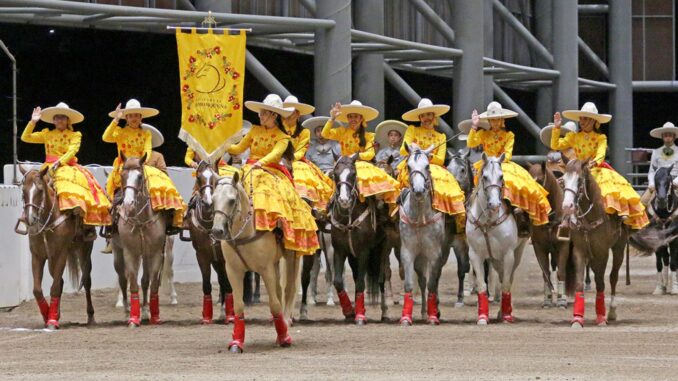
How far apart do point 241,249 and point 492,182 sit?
178 inches

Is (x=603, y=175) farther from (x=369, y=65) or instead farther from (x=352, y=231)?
(x=369, y=65)

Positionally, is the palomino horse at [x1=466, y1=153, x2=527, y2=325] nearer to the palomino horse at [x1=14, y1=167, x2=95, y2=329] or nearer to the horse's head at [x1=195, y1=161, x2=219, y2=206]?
the horse's head at [x1=195, y1=161, x2=219, y2=206]

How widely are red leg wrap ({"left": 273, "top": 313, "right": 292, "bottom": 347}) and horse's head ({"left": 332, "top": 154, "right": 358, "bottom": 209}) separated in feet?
10.9

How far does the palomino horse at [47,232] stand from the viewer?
18.8 meters

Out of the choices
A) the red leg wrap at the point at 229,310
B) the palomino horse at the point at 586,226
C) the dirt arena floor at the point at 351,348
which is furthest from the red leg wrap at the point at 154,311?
the palomino horse at the point at 586,226

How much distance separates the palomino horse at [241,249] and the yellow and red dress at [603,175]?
5.19 metres

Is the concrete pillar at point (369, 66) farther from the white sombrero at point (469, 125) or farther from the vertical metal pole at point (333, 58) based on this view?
the white sombrero at point (469, 125)

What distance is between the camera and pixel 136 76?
3697 cm

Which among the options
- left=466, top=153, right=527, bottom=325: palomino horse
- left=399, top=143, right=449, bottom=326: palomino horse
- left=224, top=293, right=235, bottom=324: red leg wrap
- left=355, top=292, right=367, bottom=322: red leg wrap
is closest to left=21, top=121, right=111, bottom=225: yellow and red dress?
left=224, top=293, right=235, bottom=324: red leg wrap

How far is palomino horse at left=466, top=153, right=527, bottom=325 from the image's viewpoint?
61.3 ft

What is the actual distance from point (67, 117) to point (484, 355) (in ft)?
25.2

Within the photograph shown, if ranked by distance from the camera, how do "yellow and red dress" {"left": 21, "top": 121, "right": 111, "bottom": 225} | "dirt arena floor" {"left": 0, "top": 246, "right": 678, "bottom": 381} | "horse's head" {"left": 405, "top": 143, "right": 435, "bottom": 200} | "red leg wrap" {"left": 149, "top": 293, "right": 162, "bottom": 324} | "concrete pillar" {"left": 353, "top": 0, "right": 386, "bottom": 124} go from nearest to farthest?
"dirt arena floor" {"left": 0, "top": 246, "right": 678, "bottom": 381} < "horse's head" {"left": 405, "top": 143, "right": 435, "bottom": 200} < "yellow and red dress" {"left": 21, "top": 121, "right": 111, "bottom": 225} < "red leg wrap" {"left": 149, "top": 293, "right": 162, "bottom": 324} < "concrete pillar" {"left": 353, "top": 0, "right": 386, "bottom": 124}


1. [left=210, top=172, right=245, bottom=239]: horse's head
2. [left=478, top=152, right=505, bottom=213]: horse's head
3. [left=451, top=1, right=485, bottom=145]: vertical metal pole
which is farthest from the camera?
[left=451, top=1, right=485, bottom=145]: vertical metal pole

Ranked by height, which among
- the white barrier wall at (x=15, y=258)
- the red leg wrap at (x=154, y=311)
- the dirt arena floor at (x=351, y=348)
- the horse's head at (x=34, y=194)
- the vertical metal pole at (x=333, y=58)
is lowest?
the dirt arena floor at (x=351, y=348)
